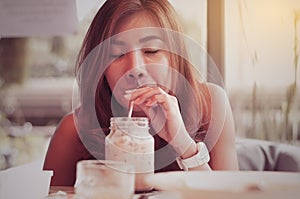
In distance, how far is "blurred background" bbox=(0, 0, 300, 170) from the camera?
4.80 feet

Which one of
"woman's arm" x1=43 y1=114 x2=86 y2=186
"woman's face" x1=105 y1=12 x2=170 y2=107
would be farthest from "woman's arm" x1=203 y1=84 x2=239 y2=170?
"woman's arm" x1=43 y1=114 x2=86 y2=186

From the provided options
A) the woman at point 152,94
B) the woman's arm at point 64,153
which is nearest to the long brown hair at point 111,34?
the woman at point 152,94

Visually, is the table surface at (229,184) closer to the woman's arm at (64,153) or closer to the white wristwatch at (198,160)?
the white wristwatch at (198,160)

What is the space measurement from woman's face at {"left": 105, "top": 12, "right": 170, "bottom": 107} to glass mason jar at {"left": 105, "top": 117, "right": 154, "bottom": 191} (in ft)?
0.24

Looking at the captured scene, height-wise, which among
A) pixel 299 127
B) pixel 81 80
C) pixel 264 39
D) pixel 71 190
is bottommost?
pixel 71 190

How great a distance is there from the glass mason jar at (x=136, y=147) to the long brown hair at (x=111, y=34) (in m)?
0.06

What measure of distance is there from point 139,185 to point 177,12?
53cm

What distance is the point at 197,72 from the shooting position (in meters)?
1.49

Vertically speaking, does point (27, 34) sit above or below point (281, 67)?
above

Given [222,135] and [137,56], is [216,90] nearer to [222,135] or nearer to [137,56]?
[222,135]

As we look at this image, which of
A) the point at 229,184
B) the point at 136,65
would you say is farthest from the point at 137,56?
the point at 229,184

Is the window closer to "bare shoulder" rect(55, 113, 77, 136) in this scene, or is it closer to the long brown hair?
the long brown hair

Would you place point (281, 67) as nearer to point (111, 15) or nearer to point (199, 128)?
point (199, 128)

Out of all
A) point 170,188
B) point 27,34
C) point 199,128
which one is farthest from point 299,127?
point 27,34
